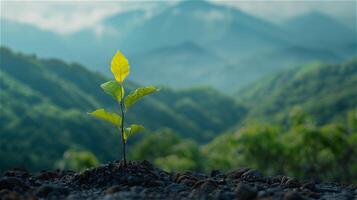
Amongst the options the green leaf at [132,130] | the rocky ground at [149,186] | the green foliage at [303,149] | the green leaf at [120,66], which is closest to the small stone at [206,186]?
the rocky ground at [149,186]

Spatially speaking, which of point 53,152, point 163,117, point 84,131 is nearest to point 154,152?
point 53,152

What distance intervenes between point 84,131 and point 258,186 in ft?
372

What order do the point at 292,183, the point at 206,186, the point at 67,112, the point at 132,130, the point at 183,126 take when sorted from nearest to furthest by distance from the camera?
the point at 206,186, the point at 292,183, the point at 132,130, the point at 67,112, the point at 183,126

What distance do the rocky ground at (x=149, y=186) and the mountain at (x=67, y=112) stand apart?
286 ft

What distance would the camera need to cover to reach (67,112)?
410 ft

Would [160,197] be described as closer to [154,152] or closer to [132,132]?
[132,132]

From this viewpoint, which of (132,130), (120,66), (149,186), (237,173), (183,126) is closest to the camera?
(149,186)

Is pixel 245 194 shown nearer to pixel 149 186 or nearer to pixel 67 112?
pixel 149 186

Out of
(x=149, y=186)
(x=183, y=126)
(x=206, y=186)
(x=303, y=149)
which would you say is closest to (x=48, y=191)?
(x=149, y=186)

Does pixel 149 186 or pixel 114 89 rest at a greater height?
pixel 114 89

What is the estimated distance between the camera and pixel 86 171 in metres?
5.51

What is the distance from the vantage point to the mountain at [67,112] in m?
104

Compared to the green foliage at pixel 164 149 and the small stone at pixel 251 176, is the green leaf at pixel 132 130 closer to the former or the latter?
the small stone at pixel 251 176

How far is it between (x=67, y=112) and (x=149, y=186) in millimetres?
122387
